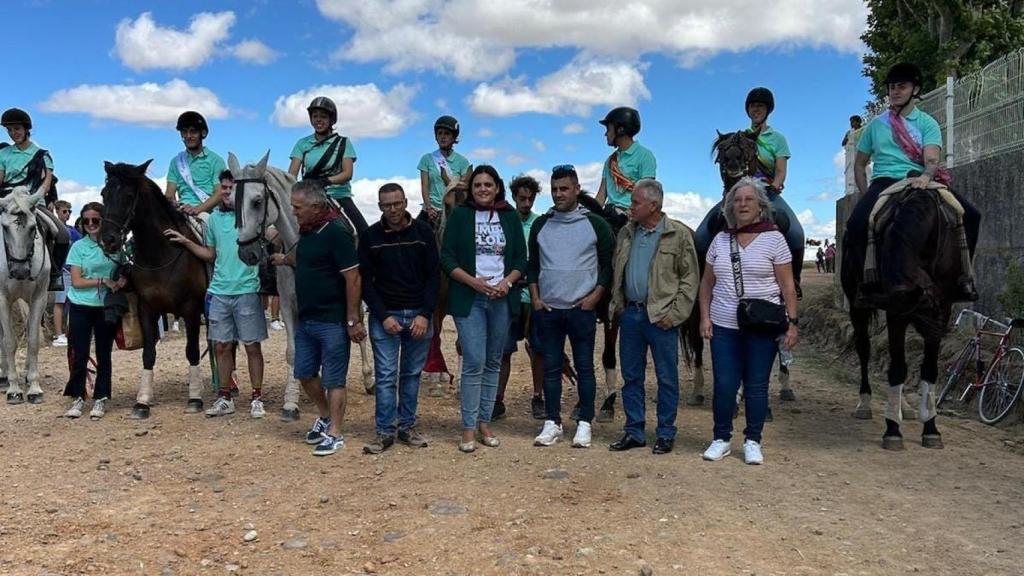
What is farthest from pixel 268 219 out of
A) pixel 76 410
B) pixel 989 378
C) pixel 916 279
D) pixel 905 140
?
pixel 989 378

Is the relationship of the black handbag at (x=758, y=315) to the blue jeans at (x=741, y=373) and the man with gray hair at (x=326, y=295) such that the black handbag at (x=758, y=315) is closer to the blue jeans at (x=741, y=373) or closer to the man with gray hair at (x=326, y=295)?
the blue jeans at (x=741, y=373)

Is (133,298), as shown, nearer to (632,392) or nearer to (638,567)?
(632,392)

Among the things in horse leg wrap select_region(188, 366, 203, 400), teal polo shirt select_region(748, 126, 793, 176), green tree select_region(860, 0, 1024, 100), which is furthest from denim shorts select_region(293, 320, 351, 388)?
green tree select_region(860, 0, 1024, 100)

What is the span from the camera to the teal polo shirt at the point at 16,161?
9.29 meters

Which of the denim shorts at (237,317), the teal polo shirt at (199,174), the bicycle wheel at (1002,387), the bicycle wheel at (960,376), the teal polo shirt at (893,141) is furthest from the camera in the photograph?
the teal polo shirt at (199,174)

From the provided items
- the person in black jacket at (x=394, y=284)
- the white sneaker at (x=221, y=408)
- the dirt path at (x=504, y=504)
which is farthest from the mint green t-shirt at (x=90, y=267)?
the person in black jacket at (x=394, y=284)

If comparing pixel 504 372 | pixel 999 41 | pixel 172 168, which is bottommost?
pixel 504 372

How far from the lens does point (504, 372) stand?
24.3ft

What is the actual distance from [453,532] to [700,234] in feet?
12.4

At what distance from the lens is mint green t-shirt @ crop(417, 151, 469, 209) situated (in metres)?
8.94

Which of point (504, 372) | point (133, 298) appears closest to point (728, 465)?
point (504, 372)

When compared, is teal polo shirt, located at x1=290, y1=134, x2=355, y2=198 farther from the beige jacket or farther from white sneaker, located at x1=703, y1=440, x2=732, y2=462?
white sneaker, located at x1=703, y1=440, x2=732, y2=462

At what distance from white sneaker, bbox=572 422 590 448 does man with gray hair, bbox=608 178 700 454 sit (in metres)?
0.20

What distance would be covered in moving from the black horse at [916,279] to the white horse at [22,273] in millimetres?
8282
